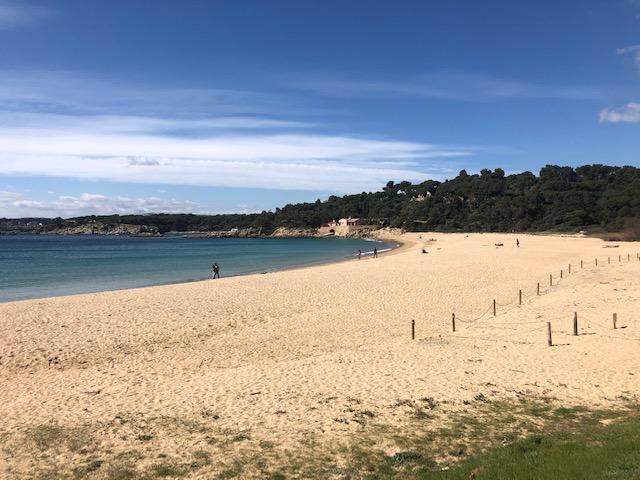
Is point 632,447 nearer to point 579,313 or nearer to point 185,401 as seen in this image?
point 185,401

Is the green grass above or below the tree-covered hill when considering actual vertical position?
below

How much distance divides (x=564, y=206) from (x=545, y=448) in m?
122

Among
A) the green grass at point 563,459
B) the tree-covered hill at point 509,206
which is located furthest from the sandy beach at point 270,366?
the tree-covered hill at point 509,206

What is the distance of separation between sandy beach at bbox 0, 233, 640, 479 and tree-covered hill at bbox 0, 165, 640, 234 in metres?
72.2

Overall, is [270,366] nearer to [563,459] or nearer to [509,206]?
[563,459]

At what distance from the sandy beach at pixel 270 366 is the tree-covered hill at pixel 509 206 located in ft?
237

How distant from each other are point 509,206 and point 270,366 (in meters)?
128

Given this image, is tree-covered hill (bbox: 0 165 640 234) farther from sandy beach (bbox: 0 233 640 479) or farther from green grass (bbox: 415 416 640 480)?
green grass (bbox: 415 416 640 480)

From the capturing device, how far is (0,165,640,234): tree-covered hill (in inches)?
4117

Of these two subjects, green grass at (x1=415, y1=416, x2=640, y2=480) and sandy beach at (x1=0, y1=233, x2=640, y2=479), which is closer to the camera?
green grass at (x1=415, y1=416, x2=640, y2=480)

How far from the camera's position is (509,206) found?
427ft

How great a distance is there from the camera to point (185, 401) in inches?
413


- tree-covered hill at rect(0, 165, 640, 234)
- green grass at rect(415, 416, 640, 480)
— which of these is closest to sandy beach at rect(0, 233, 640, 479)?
green grass at rect(415, 416, 640, 480)

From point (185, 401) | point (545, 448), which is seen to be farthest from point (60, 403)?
point (545, 448)
